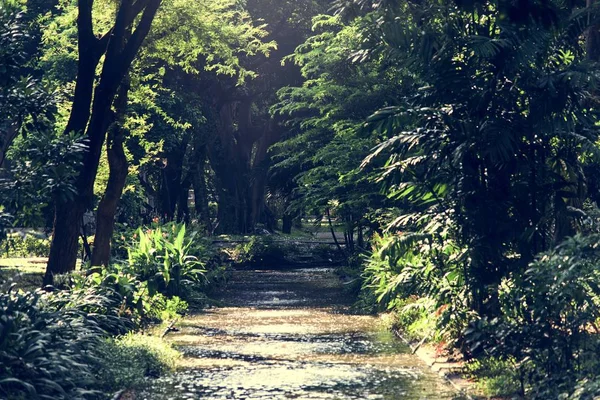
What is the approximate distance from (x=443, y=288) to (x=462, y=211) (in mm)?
1252

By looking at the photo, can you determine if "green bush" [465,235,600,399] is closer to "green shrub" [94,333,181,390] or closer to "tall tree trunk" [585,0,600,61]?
"green shrub" [94,333,181,390]

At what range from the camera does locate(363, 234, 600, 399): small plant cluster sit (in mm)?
11203

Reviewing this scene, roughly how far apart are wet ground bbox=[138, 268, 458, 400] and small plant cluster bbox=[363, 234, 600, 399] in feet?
2.84

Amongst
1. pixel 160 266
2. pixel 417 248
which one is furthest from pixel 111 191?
pixel 417 248

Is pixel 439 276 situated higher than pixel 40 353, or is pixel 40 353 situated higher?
pixel 439 276

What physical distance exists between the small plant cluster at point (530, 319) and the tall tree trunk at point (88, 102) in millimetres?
7115

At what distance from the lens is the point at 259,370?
50.0 feet

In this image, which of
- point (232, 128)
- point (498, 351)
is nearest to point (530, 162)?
point (498, 351)

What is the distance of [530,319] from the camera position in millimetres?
12750

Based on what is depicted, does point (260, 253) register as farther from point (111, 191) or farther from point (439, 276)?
point (439, 276)

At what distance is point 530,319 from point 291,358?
5.09m

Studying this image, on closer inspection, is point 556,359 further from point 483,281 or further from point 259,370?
point 259,370

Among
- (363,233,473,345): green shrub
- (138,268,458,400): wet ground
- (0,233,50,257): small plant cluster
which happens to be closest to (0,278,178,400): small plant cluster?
(138,268,458,400): wet ground

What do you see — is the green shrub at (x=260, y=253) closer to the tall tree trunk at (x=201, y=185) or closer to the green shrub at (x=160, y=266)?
the tall tree trunk at (x=201, y=185)
